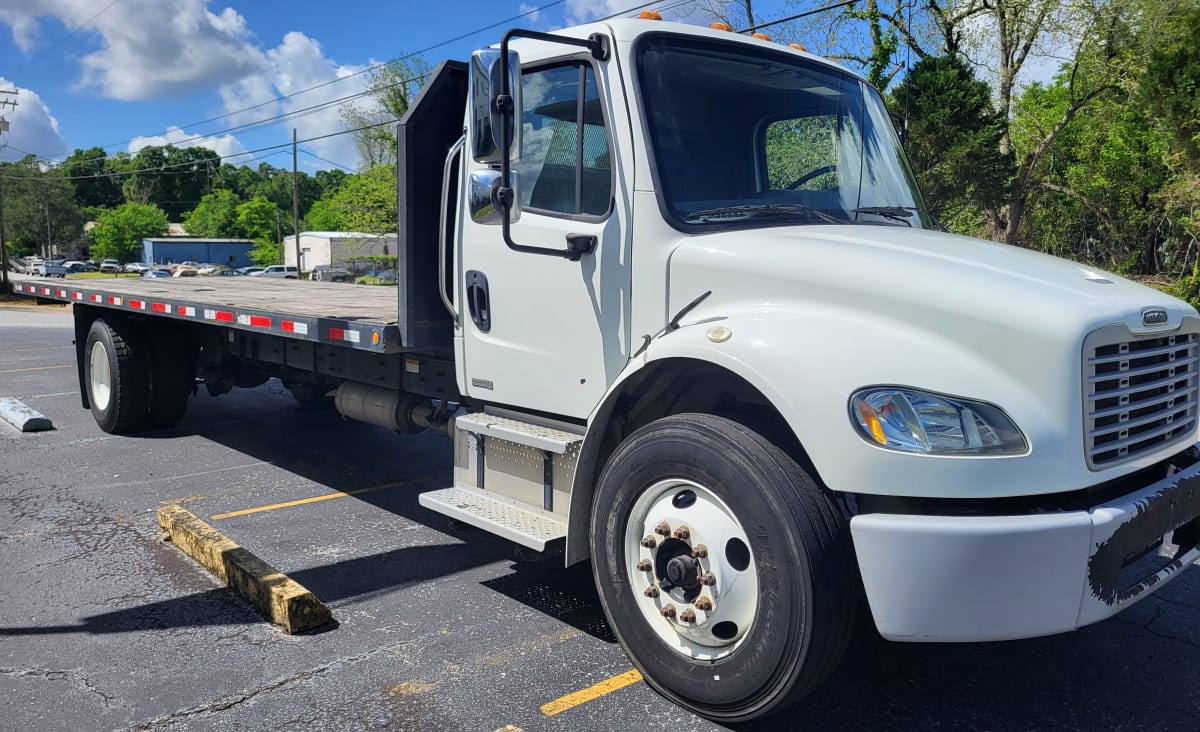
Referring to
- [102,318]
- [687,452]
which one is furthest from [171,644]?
[102,318]

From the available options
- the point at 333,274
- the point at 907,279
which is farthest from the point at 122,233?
the point at 907,279

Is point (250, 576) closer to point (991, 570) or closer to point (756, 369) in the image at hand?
point (756, 369)

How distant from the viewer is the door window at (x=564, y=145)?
12.3ft

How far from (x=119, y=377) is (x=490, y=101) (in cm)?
572

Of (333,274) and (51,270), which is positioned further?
(51,270)

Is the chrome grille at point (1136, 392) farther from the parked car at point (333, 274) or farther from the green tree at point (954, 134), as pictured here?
the parked car at point (333, 274)

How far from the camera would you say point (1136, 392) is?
3012 millimetres

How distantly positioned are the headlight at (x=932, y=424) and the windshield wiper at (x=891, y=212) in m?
1.45

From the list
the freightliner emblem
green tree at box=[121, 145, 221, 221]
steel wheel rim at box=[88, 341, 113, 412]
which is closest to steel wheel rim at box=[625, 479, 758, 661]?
the freightliner emblem

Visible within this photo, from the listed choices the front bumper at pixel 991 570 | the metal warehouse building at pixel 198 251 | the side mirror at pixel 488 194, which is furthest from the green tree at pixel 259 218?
the front bumper at pixel 991 570

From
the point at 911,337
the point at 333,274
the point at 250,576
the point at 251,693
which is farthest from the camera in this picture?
the point at 333,274

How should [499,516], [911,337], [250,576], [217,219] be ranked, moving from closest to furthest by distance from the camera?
[911,337] → [499,516] → [250,576] → [217,219]

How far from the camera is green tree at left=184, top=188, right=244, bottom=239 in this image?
358 ft

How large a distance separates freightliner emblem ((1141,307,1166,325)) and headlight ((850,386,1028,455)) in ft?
2.44
